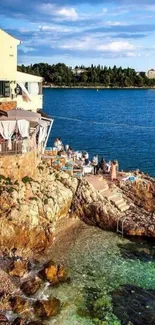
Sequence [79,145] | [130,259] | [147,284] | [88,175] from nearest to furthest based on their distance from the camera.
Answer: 1. [147,284]
2. [130,259]
3. [88,175]
4. [79,145]

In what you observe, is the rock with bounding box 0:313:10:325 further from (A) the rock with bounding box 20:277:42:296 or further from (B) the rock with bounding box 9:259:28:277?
(B) the rock with bounding box 9:259:28:277

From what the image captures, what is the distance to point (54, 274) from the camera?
86.4 ft

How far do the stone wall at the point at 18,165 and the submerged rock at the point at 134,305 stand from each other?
11408mm

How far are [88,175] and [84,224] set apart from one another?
6.50 m

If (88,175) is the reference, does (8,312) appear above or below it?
below

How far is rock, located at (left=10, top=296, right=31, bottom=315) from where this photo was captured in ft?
75.4

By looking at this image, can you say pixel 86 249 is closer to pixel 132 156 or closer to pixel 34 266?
pixel 34 266

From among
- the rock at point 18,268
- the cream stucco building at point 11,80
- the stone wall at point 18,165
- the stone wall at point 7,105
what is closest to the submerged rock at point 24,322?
the rock at point 18,268

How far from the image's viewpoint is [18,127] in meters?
33.8

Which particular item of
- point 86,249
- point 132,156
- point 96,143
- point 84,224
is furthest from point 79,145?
point 86,249

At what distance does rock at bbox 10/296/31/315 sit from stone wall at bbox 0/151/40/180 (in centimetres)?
1060

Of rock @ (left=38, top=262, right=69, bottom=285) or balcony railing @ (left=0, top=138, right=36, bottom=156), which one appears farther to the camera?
balcony railing @ (left=0, top=138, right=36, bottom=156)

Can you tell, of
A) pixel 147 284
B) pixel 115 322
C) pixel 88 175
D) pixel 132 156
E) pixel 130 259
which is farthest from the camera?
pixel 132 156

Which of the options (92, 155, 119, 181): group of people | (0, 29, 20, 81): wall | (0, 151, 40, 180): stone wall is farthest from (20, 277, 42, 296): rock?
(0, 29, 20, 81): wall
